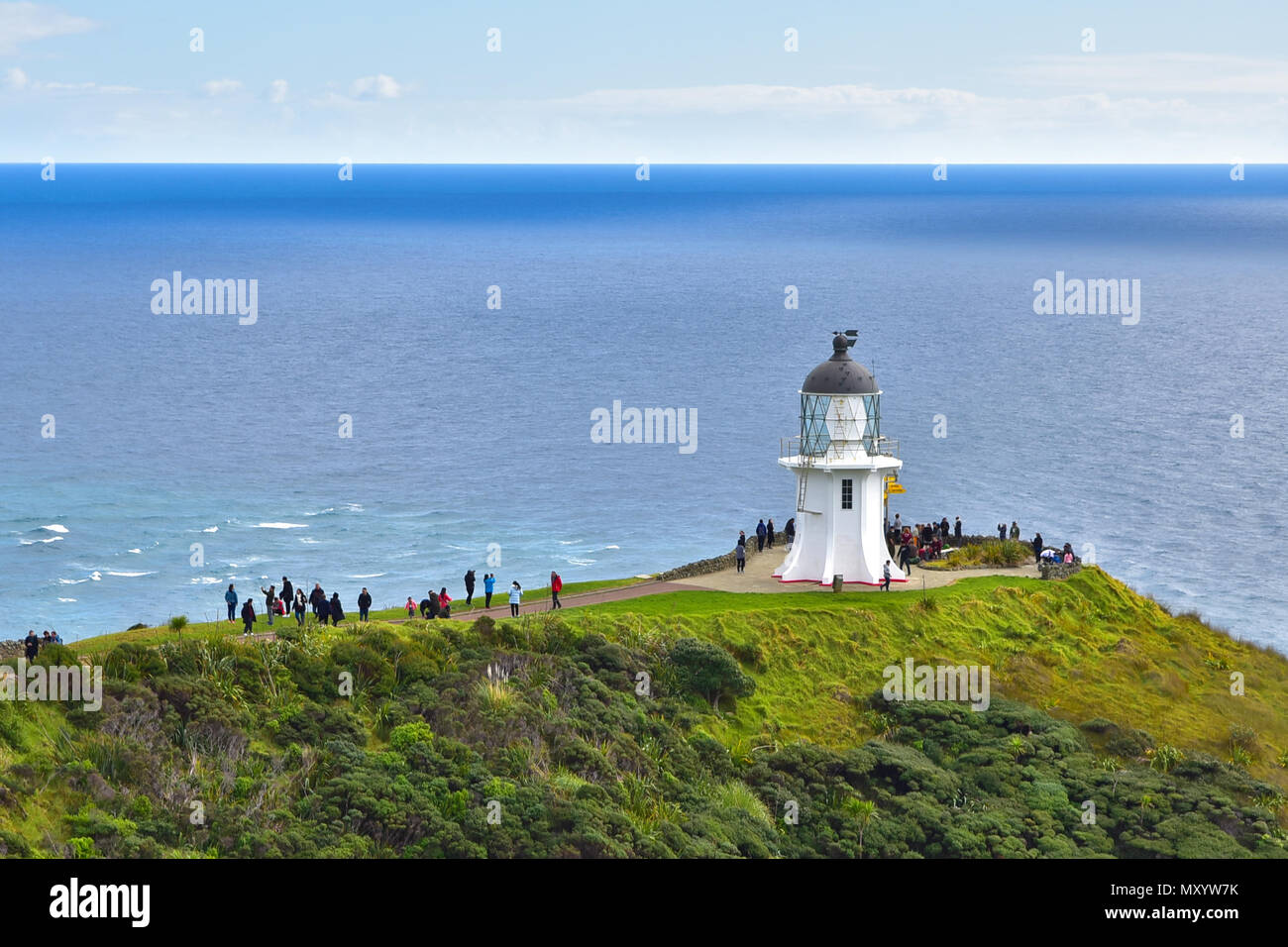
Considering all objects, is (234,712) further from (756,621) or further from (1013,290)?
(1013,290)

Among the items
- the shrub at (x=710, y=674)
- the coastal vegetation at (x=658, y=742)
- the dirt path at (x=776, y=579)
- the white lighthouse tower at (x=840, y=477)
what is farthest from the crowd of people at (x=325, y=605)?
the white lighthouse tower at (x=840, y=477)

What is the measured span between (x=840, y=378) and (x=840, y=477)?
10.2ft

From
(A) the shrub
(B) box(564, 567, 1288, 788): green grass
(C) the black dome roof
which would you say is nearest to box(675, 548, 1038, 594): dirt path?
(B) box(564, 567, 1288, 788): green grass

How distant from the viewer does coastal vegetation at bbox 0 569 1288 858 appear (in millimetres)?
34375

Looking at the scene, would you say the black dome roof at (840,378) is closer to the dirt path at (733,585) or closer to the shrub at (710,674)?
the dirt path at (733,585)

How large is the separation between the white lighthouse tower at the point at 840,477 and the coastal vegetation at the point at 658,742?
6.08 ft

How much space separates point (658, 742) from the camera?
4097 centimetres

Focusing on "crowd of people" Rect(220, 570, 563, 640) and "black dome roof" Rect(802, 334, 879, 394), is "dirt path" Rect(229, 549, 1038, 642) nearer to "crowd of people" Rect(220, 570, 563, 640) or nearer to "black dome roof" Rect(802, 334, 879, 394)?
"crowd of people" Rect(220, 570, 563, 640)

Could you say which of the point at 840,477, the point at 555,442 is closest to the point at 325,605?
the point at 840,477

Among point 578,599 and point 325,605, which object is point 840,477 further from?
point 325,605

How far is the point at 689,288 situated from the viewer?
191m

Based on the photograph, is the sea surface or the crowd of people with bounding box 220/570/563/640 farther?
the sea surface

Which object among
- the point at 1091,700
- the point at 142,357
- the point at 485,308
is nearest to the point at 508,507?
Answer: the point at 1091,700

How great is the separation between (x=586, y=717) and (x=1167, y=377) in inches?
3865
